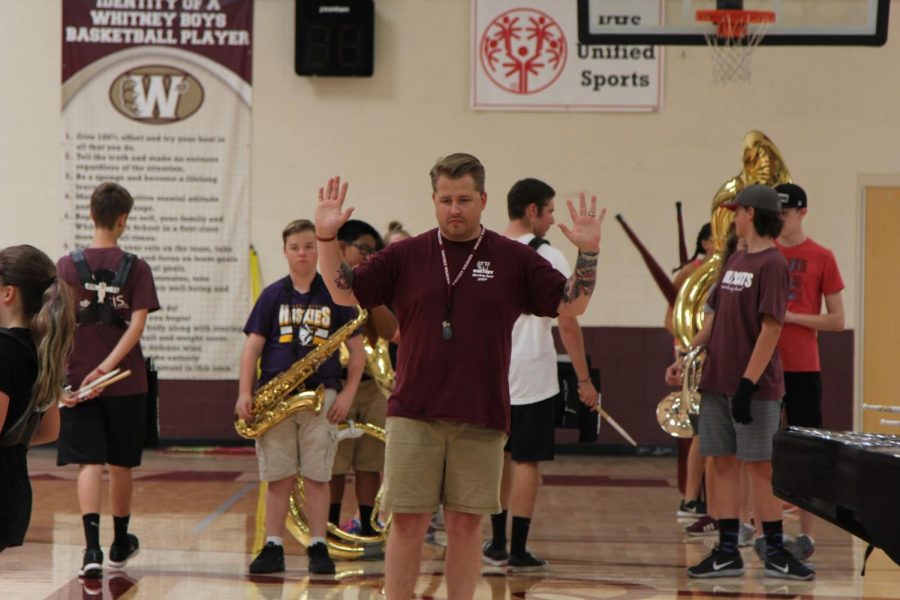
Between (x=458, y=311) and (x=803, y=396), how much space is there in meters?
2.97

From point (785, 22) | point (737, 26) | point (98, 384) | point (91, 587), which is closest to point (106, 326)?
point (98, 384)

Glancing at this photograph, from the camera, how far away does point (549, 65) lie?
436 inches

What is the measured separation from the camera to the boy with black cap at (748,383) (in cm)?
592

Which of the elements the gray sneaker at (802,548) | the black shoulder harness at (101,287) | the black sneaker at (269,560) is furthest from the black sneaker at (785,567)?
the black shoulder harness at (101,287)

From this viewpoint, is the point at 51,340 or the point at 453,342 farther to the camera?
the point at 453,342

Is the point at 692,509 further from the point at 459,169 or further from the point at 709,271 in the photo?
the point at 459,169

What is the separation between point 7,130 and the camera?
1110cm

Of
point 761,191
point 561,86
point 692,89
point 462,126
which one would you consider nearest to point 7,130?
point 462,126

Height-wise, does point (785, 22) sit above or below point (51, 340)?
above

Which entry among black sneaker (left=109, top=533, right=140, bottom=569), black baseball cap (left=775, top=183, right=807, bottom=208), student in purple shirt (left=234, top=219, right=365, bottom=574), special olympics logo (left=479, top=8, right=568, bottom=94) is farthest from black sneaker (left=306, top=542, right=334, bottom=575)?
special olympics logo (left=479, top=8, right=568, bottom=94)

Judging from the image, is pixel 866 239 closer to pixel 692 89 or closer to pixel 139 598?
pixel 692 89

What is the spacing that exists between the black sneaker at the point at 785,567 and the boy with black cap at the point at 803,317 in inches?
15.8

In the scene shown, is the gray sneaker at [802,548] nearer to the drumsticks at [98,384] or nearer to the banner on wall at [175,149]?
the drumsticks at [98,384]

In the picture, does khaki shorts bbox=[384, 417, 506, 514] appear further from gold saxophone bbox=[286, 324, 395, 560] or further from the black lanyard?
gold saxophone bbox=[286, 324, 395, 560]
